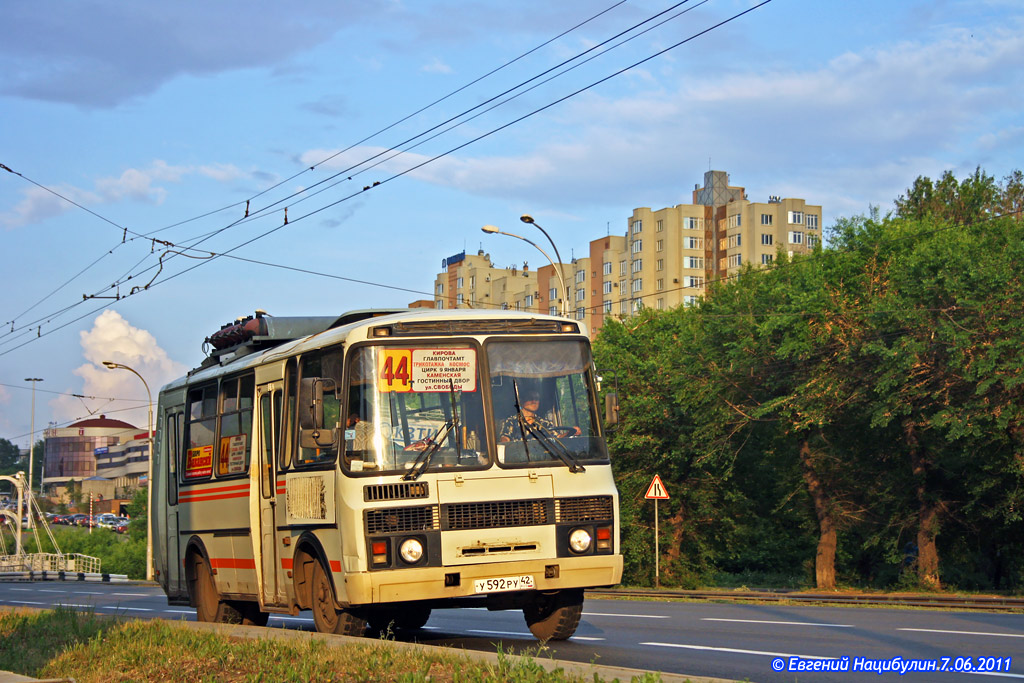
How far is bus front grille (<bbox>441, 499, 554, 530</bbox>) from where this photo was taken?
10.9 m

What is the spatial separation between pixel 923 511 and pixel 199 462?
2663 centimetres

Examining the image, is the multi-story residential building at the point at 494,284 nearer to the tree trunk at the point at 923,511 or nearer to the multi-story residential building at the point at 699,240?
the multi-story residential building at the point at 699,240

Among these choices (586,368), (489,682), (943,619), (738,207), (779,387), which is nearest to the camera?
(489,682)

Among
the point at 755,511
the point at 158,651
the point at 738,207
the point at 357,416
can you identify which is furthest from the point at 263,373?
the point at 738,207

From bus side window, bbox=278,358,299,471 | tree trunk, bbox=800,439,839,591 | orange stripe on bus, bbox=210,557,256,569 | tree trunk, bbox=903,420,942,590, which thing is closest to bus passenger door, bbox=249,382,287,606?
bus side window, bbox=278,358,299,471

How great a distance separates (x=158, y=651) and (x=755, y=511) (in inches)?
1757

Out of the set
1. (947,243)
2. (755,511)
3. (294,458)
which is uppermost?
(947,243)

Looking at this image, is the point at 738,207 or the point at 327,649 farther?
the point at 738,207

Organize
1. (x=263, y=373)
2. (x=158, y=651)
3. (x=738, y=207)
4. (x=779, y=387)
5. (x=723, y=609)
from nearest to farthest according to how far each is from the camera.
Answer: (x=158, y=651) < (x=263, y=373) < (x=723, y=609) < (x=779, y=387) < (x=738, y=207)

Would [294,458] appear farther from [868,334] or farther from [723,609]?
[868,334]

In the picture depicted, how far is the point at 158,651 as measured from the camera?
10688 millimetres

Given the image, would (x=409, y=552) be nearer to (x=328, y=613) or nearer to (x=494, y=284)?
(x=328, y=613)

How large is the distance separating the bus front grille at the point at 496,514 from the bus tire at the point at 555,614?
114cm

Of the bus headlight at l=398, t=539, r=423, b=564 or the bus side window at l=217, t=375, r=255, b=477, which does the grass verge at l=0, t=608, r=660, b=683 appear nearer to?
the bus headlight at l=398, t=539, r=423, b=564
